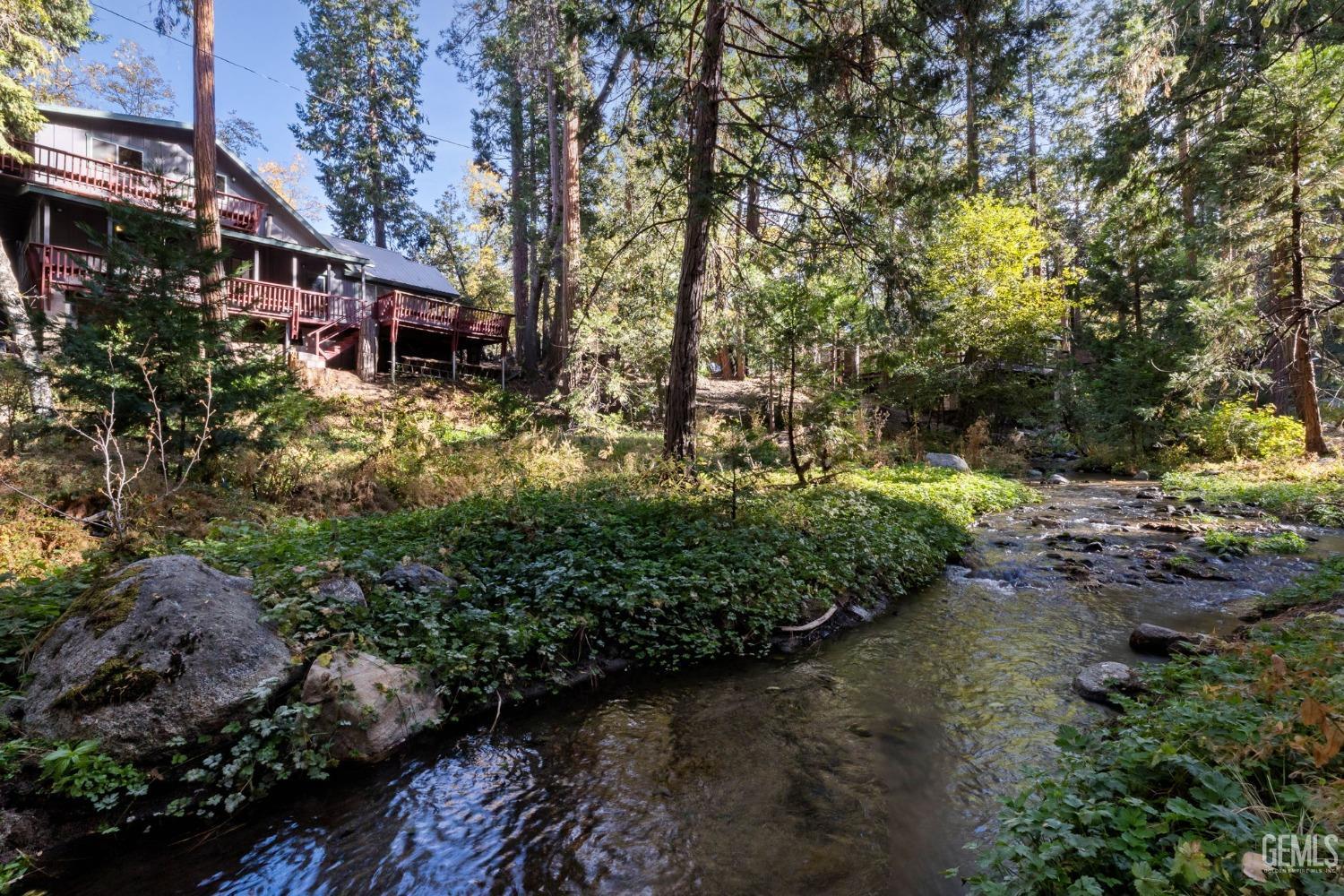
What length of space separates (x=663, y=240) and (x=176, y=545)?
32.0ft

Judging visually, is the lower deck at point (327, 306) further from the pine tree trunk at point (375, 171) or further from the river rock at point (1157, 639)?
the river rock at point (1157, 639)

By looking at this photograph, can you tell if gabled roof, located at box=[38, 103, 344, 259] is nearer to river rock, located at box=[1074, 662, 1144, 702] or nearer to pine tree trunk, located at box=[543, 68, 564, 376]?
pine tree trunk, located at box=[543, 68, 564, 376]

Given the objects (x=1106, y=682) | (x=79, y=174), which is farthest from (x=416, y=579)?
(x=79, y=174)

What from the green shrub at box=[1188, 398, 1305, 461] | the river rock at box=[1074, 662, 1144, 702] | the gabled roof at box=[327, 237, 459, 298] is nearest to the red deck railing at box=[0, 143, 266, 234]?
the gabled roof at box=[327, 237, 459, 298]

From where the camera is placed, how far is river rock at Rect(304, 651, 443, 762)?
3.85 m

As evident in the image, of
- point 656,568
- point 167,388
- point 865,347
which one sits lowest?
point 656,568

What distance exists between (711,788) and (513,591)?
2.46 metres

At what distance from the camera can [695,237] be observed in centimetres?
891

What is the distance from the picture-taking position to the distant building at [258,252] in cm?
1725

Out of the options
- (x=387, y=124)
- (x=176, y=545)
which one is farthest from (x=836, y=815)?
(x=387, y=124)

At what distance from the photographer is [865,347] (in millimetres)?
19266

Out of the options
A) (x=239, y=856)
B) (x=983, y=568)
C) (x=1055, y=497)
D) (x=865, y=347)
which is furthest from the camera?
(x=865, y=347)

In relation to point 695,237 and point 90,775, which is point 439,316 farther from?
point 90,775

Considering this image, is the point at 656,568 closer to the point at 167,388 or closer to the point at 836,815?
the point at 836,815
